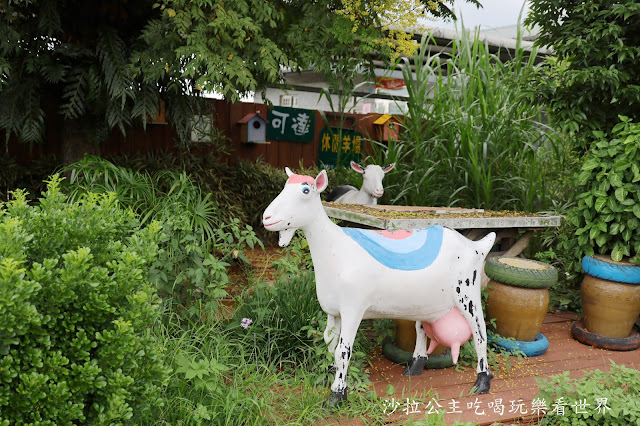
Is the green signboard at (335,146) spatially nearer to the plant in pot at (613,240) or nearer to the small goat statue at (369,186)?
the small goat statue at (369,186)

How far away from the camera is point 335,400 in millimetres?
2301

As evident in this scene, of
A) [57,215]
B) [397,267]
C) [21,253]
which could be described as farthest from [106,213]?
[397,267]

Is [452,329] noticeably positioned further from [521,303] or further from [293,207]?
[293,207]

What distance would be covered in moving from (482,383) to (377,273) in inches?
34.7

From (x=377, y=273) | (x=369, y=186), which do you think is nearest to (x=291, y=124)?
(x=369, y=186)

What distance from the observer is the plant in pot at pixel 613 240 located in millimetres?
3352

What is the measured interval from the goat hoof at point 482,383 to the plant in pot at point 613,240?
127 cm

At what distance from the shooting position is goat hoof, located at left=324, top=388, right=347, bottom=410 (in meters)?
2.29

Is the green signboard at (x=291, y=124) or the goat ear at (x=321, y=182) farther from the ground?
the green signboard at (x=291, y=124)

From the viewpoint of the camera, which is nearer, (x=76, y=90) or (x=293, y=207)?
(x=293, y=207)

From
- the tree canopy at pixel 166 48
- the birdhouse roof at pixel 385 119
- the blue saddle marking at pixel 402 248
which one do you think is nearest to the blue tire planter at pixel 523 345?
the blue saddle marking at pixel 402 248

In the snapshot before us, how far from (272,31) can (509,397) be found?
278 cm

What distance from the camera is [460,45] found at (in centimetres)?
545

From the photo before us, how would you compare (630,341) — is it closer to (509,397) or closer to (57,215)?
(509,397)
